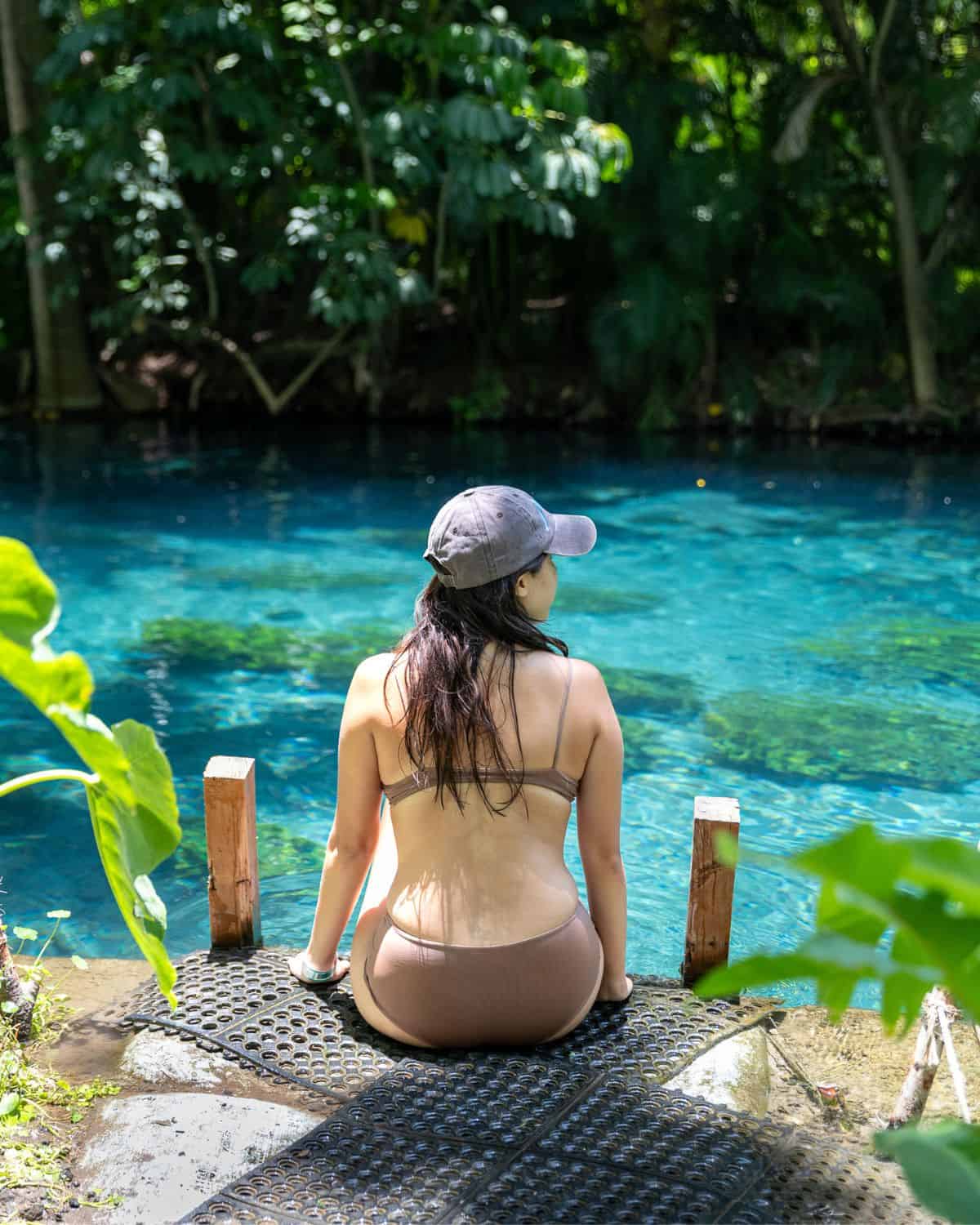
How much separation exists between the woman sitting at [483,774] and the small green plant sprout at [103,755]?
3.59 ft

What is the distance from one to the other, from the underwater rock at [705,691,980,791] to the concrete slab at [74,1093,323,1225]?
12.9 feet

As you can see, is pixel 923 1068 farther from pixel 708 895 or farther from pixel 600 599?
pixel 600 599

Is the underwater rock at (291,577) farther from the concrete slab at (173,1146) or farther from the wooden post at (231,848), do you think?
the concrete slab at (173,1146)

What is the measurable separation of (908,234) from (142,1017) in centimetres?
1488

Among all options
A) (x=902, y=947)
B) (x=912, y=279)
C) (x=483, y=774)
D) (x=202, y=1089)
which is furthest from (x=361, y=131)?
(x=902, y=947)

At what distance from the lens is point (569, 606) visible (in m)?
9.16

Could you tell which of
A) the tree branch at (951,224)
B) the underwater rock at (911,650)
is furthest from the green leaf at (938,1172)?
the tree branch at (951,224)

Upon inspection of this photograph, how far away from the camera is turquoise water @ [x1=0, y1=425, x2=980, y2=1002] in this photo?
5719 mm

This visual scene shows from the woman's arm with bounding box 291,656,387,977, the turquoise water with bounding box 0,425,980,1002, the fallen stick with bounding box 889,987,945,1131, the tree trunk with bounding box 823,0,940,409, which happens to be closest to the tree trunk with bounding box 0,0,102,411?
the turquoise water with bounding box 0,425,980,1002

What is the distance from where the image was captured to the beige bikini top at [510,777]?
3.02 metres

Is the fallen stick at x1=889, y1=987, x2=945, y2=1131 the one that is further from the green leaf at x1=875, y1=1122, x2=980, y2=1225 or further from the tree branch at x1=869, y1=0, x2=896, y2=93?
the tree branch at x1=869, y1=0, x2=896, y2=93

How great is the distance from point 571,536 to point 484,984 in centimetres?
105

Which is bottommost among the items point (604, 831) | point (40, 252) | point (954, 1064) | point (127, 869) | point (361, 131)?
point (954, 1064)

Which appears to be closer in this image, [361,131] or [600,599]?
[600,599]
